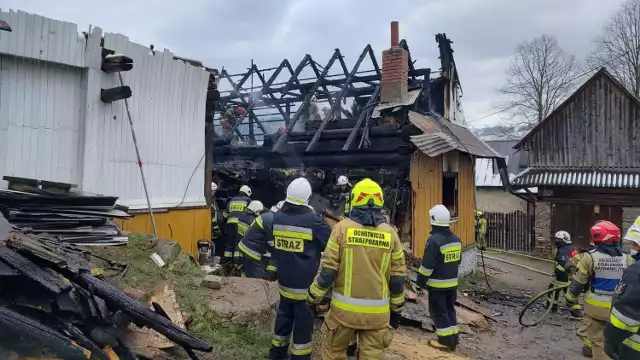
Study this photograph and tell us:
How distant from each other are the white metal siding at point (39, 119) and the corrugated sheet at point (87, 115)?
11mm

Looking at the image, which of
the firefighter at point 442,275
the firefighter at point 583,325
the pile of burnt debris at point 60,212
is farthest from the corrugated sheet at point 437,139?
the pile of burnt debris at point 60,212

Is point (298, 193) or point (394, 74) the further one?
point (394, 74)

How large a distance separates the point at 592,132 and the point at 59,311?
18.5 m

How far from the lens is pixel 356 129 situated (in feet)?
37.4

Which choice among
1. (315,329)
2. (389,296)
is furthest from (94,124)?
(389,296)

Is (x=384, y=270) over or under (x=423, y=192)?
under

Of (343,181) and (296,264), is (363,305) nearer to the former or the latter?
(296,264)

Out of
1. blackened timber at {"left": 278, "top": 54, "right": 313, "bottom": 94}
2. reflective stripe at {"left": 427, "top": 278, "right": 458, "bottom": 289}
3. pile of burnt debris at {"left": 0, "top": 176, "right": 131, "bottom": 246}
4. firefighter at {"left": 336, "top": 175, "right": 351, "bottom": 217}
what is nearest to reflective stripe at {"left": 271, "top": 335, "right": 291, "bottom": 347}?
pile of burnt debris at {"left": 0, "top": 176, "right": 131, "bottom": 246}

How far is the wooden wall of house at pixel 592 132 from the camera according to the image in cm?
1645

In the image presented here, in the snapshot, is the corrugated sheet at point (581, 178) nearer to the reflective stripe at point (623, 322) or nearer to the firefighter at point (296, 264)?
the reflective stripe at point (623, 322)

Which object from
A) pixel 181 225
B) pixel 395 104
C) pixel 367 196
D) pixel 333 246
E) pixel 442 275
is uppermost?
pixel 395 104

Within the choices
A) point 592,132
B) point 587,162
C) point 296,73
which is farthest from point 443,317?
point 592,132

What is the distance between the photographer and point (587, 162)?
16.9 m

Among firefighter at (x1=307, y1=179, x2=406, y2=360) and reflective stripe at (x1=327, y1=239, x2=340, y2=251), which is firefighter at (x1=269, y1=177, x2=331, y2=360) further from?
reflective stripe at (x1=327, y1=239, x2=340, y2=251)
